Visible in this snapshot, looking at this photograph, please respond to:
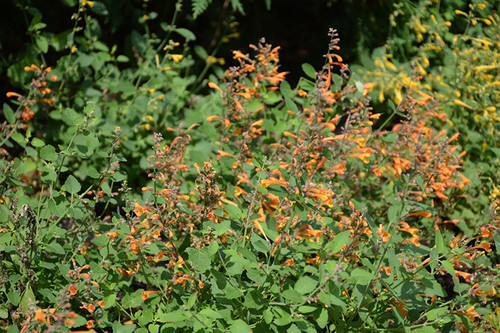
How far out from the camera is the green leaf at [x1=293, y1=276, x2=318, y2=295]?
7.29 feet

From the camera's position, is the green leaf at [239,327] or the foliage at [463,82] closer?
the green leaf at [239,327]

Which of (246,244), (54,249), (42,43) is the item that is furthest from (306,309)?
(42,43)

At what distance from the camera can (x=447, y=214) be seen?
155 inches

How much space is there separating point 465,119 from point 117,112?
9.28ft

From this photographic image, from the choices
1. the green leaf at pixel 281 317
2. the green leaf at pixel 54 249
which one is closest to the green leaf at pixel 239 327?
the green leaf at pixel 281 317

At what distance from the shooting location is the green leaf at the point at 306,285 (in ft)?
7.29

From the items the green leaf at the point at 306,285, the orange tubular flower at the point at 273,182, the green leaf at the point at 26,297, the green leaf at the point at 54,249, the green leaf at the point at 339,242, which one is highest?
the orange tubular flower at the point at 273,182

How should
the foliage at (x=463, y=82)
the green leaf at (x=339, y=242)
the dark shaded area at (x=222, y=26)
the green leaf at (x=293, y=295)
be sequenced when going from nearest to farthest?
the green leaf at (x=293, y=295) < the green leaf at (x=339, y=242) < the foliage at (x=463, y=82) < the dark shaded area at (x=222, y=26)

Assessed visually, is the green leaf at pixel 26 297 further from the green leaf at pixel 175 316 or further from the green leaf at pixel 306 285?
the green leaf at pixel 306 285

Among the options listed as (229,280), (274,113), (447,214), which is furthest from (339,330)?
(447,214)

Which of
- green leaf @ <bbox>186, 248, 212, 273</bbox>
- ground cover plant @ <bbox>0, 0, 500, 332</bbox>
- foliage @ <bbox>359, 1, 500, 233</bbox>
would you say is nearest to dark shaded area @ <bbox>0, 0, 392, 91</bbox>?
foliage @ <bbox>359, 1, 500, 233</bbox>

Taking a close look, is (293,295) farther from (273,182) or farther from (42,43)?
(42,43)

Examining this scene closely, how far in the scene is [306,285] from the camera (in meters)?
2.24

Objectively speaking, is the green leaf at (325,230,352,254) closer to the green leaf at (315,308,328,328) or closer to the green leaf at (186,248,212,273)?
the green leaf at (315,308,328,328)
